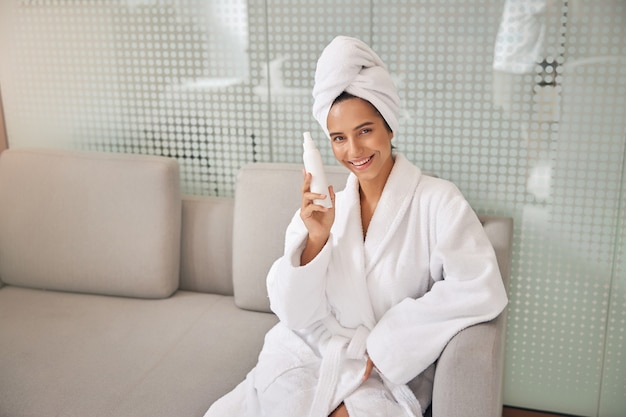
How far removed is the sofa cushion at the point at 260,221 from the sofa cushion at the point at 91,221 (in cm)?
25

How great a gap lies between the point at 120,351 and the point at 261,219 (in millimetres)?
560

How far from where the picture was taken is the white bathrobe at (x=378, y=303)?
56.0 inches

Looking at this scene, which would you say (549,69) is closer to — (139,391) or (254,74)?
(254,74)

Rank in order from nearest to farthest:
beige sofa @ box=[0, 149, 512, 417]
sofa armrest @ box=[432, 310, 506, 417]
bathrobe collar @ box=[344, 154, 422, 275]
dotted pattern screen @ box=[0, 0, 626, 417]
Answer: sofa armrest @ box=[432, 310, 506, 417]
bathrobe collar @ box=[344, 154, 422, 275]
beige sofa @ box=[0, 149, 512, 417]
dotted pattern screen @ box=[0, 0, 626, 417]

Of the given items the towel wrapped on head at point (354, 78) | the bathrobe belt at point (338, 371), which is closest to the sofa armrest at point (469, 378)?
the bathrobe belt at point (338, 371)

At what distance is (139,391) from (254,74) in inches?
43.0

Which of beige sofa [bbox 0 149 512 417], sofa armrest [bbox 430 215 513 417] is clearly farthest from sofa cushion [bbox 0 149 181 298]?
sofa armrest [bbox 430 215 513 417]

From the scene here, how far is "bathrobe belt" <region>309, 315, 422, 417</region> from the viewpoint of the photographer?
4.66ft

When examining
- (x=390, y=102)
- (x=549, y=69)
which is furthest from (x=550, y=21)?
(x=390, y=102)

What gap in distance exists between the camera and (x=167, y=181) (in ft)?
6.97

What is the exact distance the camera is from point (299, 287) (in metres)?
1.49

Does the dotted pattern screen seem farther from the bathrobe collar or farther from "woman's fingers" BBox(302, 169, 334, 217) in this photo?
"woman's fingers" BBox(302, 169, 334, 217)

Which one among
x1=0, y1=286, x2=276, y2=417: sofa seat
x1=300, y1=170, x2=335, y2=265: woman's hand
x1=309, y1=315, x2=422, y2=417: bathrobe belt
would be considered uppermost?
x1=300, y1=170, x2=335, y2=265: woman's hand

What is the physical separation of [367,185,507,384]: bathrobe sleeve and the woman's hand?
0.23 meters
